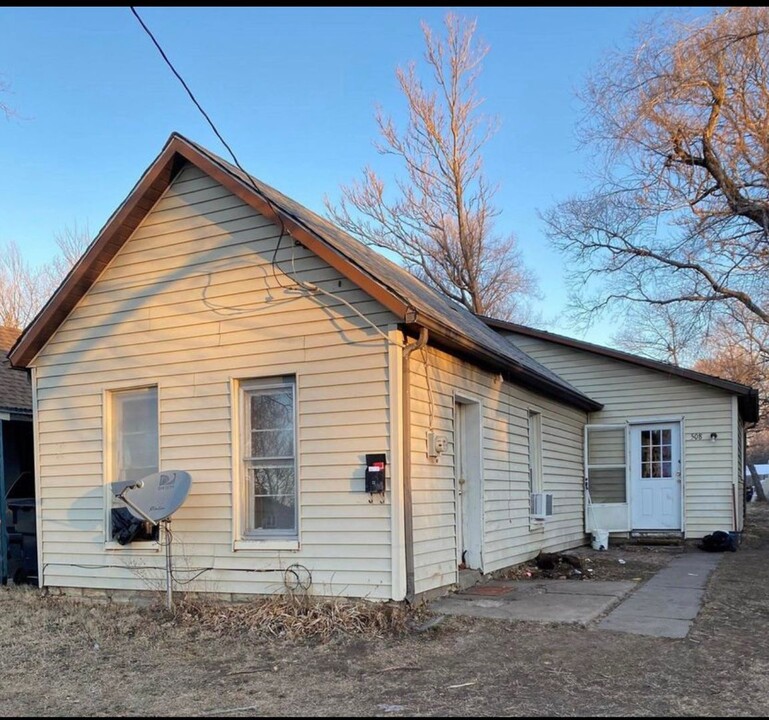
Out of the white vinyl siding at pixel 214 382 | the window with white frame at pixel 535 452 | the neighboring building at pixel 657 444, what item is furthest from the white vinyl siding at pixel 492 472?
the neighboring building at pixel 657 444

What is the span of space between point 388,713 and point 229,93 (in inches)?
222

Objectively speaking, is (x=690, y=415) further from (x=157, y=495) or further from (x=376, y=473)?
(x=157, y=495)

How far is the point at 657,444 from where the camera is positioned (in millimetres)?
13461

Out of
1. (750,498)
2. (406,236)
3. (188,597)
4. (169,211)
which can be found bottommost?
(750,498)

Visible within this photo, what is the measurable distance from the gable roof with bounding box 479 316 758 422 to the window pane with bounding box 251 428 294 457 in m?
7.95

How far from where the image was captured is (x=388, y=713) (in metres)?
4.21

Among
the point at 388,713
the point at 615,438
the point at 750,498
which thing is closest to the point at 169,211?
the point at 388,713

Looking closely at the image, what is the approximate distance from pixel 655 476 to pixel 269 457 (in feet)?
28.8

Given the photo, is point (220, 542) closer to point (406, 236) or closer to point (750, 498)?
point (406, 236)

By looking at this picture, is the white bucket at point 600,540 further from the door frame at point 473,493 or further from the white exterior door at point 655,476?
the door frame at point 473,493

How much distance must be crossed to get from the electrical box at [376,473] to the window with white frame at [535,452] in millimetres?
4533

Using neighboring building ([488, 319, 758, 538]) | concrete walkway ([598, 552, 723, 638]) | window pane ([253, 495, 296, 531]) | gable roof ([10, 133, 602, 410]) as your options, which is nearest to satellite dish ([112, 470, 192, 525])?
window pane ([253, 495, 296, 531])

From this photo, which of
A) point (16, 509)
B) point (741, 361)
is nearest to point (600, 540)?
point (16, 509)

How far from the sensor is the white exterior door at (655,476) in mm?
13195
